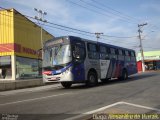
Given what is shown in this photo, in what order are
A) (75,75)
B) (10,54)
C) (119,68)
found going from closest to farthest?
(75,75) → (119,68) → (10,54)

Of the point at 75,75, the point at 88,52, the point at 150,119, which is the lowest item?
the point at 150,119

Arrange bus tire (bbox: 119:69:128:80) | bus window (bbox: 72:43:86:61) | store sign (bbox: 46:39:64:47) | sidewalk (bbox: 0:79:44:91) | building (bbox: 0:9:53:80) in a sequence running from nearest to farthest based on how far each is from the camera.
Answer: bus window (bbox: 72:43:86:61) < store sign (bbox: 46:39:64:47) < sidewalk (bbox: 0:79:44:91) < bus tire (bbox: 119:69:128:80) < building (bbox: 0:9:53:80)

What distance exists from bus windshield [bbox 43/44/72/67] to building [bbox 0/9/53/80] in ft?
51.3

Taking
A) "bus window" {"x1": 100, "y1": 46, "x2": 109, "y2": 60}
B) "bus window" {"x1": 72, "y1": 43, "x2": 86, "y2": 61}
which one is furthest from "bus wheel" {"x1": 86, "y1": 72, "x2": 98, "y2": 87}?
"bus window" {"x1": 100, "y1": 46, "x2": 109, "y2": 60}

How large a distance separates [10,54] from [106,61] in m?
15.5

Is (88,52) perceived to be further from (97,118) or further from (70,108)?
(97,118)

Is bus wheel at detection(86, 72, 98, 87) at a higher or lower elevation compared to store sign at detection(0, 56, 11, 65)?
lower

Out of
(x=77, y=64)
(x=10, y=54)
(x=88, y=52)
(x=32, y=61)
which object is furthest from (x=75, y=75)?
(x=32, y=61)

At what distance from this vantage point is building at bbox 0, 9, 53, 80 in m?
32.5

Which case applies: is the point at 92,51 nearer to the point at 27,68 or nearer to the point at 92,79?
the point at 92,79

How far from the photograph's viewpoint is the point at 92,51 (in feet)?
62.5

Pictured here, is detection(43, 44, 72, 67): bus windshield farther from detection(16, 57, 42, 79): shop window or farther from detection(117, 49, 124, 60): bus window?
detection(16, 57, 42, 79): shop window

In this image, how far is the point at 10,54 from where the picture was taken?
32.4 metres

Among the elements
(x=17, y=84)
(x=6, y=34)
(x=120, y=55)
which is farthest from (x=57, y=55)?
(x=6, y=34)
